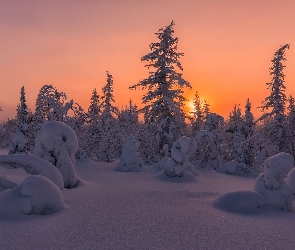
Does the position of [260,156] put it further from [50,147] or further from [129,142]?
[50,147]

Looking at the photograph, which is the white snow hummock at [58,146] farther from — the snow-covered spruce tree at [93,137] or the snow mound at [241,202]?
the snow-covered spruce tree at [93,137]

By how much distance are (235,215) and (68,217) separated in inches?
131

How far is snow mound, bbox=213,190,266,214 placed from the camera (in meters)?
6.88

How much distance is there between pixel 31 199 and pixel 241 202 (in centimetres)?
440

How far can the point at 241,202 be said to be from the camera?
6961 mm

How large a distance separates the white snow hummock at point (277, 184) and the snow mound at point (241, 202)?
28 cm

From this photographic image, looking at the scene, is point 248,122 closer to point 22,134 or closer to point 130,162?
point 130,162

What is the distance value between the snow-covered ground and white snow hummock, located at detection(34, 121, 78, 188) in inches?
100

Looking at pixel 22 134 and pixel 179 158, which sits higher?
pixel 22 134

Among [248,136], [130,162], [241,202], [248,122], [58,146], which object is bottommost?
[241,202]

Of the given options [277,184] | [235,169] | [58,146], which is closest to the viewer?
[277,184]

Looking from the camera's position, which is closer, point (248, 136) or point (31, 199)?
point (31, 199)

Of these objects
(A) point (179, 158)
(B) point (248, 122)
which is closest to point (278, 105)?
(B) point (248, 122)

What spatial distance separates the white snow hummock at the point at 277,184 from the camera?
732cm
